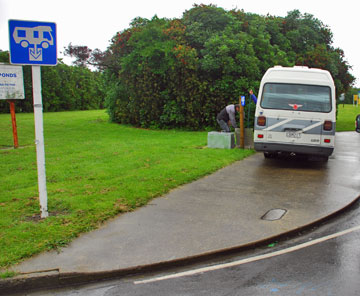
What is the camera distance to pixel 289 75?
10.8m

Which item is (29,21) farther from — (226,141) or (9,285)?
(226,141)

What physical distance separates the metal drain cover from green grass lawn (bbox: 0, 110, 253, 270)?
2132mm

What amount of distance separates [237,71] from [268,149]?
31.7ft

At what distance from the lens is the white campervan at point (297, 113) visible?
10.2 meters

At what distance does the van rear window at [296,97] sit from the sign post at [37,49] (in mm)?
6514

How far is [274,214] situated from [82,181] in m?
4.13

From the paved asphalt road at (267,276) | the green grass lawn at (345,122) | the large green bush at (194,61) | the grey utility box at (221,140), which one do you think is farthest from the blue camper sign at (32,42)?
the green grass lawn at (345,122)

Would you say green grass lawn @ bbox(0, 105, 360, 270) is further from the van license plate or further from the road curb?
the van license plate

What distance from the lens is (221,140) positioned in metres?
13.3

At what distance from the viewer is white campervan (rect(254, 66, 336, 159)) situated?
10156mm

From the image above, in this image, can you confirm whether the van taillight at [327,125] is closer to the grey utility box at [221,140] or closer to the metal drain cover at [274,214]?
the grey utility box at [221,140]

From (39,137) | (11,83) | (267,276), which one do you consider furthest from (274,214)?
(11,83)

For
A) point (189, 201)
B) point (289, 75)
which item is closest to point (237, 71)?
point (289, 75)

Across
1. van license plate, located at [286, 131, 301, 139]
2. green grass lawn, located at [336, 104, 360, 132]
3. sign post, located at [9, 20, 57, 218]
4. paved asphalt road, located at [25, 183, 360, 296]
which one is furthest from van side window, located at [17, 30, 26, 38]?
green grass lawn, located at [336, 104, 360, 132]
